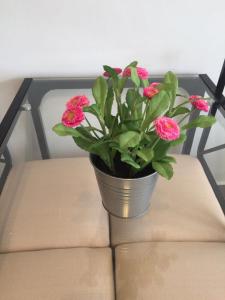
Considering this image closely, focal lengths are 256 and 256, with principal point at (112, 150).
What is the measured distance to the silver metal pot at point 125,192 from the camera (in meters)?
0.62

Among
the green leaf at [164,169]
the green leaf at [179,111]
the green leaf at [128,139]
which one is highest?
the green leaf at [128,139]

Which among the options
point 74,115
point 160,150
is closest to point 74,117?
point 74,115

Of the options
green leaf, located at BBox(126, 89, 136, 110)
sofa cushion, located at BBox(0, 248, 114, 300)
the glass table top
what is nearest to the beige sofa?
sofa cushion, located at BBox(0, 248, 114, 300)

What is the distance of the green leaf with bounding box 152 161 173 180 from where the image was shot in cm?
56

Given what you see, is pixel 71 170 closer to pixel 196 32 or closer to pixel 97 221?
pixel 97 221

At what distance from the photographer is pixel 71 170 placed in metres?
0.96

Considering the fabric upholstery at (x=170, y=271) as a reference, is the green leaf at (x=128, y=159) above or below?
above

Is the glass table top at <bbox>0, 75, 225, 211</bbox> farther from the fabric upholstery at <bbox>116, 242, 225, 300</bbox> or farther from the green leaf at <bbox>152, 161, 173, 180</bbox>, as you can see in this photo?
the green leaf at <bbox>152, 161, 173, 180</bbox>

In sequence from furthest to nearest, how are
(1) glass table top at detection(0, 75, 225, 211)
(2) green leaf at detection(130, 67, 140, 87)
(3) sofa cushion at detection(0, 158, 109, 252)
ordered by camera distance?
(1) glass table top at detection(0, 75, 225, 211) → (3) sofa cushion at detection(0, 158, 109, 252) → (2) green leaf at detection(130, 67, 140, 87)

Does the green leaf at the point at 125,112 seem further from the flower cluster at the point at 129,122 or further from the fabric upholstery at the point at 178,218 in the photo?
the fabric upholstery at the point at 178,218

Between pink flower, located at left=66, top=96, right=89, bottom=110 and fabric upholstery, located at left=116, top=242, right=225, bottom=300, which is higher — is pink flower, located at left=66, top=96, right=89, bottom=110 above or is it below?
above

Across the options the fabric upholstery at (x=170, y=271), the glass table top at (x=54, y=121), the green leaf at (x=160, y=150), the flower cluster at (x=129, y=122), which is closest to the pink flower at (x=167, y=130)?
the flower cluster at (x=129, y=122)

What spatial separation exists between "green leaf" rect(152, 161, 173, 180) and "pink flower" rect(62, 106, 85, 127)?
201 mm

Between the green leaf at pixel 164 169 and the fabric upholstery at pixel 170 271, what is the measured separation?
0.30m
